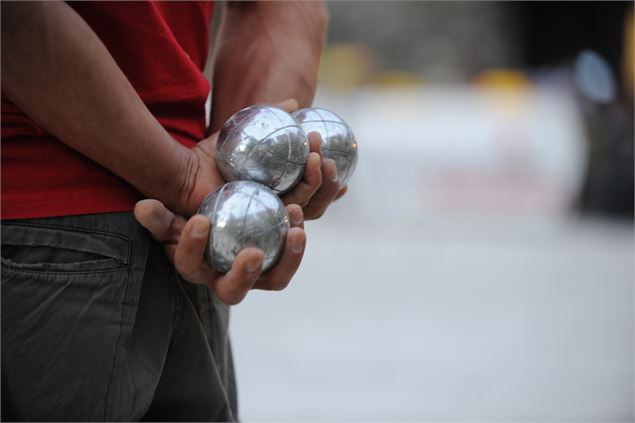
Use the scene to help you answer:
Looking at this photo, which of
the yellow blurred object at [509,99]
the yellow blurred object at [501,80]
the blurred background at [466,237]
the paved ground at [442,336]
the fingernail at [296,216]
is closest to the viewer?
the fingernail at [296,216]

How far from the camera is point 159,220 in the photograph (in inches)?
45.0

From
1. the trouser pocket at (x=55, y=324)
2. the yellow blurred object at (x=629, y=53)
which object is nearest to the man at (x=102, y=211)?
the trouser pocket at (x=55, y=324)

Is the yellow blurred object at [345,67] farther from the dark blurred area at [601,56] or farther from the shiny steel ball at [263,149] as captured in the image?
the shiny steel ball at [263,149]

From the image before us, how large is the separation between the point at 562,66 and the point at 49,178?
876 cm

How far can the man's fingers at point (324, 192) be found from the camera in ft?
4.13

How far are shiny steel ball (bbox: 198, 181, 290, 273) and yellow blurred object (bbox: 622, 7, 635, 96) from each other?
8412mm

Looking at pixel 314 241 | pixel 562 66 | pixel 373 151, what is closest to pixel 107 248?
pixel 314 241

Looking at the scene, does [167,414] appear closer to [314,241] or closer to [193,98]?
[193,98]

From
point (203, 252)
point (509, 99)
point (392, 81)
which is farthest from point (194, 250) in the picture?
point (392, 81)

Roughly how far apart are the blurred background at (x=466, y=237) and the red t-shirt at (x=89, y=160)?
2.07 metres

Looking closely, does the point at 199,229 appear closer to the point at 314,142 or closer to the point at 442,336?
the point at 314,142

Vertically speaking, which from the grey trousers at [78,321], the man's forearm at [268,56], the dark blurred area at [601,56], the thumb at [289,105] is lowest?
the dark blurred area at [601,56]

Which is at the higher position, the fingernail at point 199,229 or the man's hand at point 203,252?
the fingernail at point 199,229

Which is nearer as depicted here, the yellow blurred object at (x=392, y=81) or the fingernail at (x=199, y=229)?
the fingernail at (x=199, y=229)
